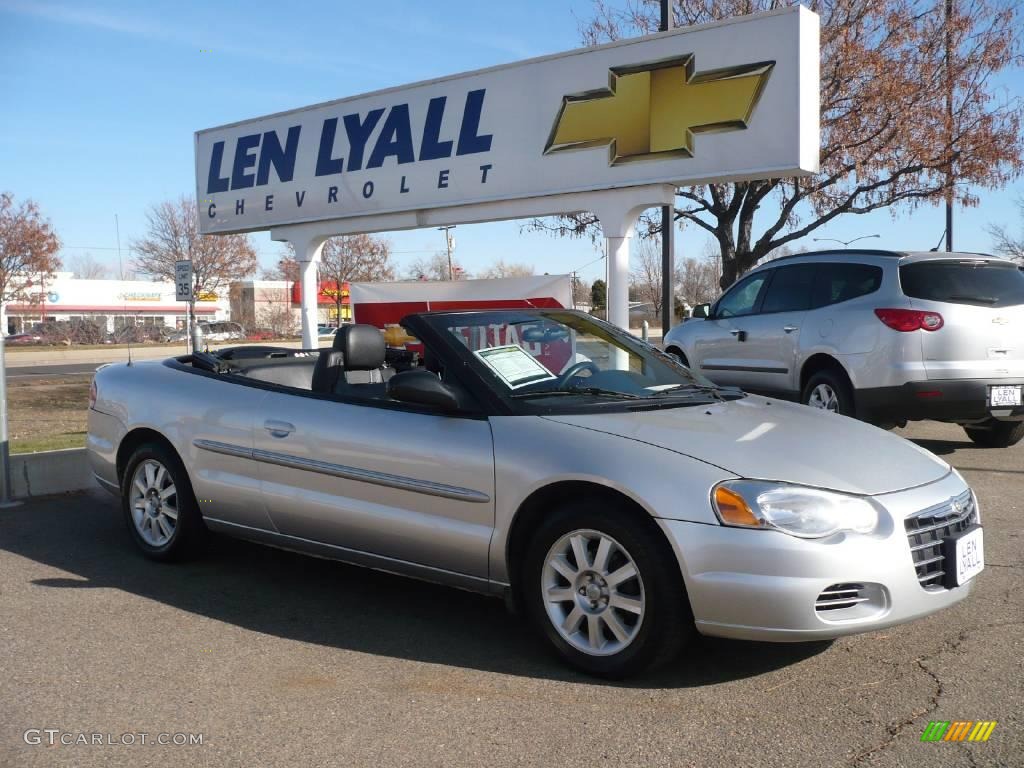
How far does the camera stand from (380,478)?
4391mm

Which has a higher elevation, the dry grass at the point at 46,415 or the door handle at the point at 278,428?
the door handle at the point at 278,428

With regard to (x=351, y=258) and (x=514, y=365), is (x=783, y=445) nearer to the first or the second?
(x=514, y=365)

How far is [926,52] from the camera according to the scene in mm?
18578

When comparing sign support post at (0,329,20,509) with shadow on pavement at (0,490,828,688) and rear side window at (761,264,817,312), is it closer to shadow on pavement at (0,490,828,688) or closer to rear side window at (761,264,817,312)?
shadow on pavement at (0,490,828,688)

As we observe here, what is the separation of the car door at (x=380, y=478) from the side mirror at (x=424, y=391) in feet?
0.31

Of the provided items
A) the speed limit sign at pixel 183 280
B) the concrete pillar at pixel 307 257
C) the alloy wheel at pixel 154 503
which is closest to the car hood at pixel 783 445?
the alloy wheel at pixel 154 503

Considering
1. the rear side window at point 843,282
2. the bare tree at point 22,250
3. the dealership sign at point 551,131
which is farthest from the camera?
the bare tree at point 22,250

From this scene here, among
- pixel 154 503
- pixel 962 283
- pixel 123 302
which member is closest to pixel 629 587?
pixel 154 503

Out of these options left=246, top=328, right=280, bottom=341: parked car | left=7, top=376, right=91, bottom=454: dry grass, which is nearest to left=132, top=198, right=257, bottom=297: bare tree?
left=246, top=328, right=280, bottom=341: parked car

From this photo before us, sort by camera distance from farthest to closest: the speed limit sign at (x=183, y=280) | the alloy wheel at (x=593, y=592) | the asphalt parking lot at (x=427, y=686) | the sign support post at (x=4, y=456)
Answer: the speed limit sign at (x=183, y=280) < the sign support post at (x=4, y=456) < the alloy wheel at (x=593, y=592) < the asphalt parking lot at (x=427, y=686)

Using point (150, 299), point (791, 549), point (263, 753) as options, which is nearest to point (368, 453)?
point (263, 753)

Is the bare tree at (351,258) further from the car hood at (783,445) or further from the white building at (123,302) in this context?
the car hood at (783,445)

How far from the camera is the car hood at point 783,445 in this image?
11.9 feet

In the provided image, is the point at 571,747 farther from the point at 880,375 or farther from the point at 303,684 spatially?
the point at 880,375
